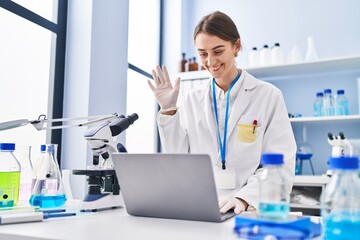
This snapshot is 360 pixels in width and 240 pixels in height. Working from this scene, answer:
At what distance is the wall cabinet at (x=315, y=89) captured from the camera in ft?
8.82

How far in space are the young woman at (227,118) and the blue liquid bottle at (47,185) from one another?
17.9 inches

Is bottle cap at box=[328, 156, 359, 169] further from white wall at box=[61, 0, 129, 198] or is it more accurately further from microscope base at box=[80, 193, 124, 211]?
white wall at box=[61, 0, 129, 198]

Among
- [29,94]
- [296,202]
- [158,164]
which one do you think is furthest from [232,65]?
[296,202]

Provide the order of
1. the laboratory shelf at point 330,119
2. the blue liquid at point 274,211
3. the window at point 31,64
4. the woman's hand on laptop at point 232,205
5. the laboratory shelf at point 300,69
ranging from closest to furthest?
the blue liquid at point 274,211 < the woman's hand on laptop at point 232,205 < the window at point 31,64 < the laboratory shelf at point 330,119 < the laboratory shelf at point 300,69

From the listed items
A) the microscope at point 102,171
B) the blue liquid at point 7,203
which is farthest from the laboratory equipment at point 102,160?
the blue liquid at point 7,203

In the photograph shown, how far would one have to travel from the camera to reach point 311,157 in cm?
284

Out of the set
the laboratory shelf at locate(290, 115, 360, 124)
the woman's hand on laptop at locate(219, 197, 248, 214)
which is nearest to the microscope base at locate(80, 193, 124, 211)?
Answer: the woman's hand on laptop at locate(219, 197, 248, 214)

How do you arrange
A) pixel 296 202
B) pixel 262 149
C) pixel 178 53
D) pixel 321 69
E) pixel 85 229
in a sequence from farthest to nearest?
pixel 178 53 < pixel 321 69 < pixel 296 202 < pixel 262 149 < pixel 85 229

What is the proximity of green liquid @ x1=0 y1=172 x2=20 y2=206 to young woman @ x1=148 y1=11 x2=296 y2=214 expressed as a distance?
58 cm

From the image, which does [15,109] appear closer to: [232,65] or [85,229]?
[232,65]

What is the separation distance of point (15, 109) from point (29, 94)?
0.14m

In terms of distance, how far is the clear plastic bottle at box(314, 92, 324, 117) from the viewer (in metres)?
2.72

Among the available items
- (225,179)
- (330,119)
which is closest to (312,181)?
(330,119)

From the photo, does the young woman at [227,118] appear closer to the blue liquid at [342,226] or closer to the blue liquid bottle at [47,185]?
the blue liquid bottle at [47,185]
